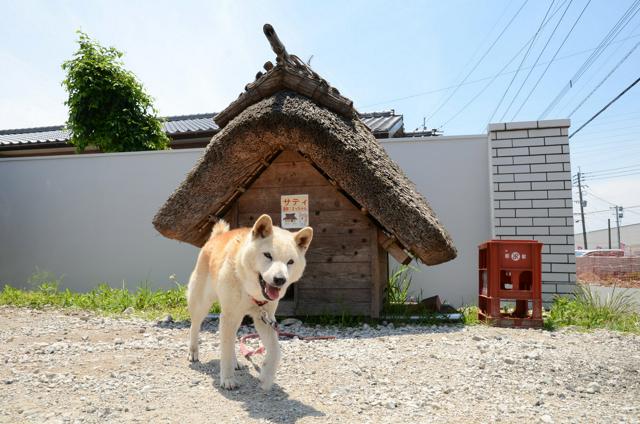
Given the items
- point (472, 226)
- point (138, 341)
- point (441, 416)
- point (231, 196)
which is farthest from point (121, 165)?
point (441, 416)

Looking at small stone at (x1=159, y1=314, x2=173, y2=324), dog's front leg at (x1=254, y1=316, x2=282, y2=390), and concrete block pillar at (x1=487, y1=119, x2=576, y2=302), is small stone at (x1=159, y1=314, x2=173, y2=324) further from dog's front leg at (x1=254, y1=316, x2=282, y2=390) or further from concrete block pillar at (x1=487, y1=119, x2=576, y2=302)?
concrete block pillar at (x1=487, y1=119, x2=576, y2=302)

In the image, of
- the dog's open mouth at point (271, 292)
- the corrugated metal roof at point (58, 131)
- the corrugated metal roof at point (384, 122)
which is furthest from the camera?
the corrugated metal roof at point (58, 131)

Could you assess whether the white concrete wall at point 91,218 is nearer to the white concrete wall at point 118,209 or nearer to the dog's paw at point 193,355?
the white concrete wall at point 118,209

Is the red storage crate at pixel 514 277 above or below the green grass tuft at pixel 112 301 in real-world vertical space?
above

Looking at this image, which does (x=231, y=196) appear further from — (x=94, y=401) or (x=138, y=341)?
(x=94, y=401)

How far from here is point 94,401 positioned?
10.2 feet

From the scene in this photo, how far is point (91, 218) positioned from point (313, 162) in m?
5.69

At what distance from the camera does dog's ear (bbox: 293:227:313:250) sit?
132 inches

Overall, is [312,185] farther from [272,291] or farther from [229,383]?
[229,383]

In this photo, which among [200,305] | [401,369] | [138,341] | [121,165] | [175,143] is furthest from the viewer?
[175,143]

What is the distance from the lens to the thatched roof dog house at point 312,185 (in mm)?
5445

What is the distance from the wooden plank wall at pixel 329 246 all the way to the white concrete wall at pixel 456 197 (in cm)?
224

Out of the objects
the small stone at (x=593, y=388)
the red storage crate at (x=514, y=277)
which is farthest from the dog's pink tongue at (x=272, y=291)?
the red storage crate at (x=514, y=277)

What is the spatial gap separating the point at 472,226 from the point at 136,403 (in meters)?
6.15
